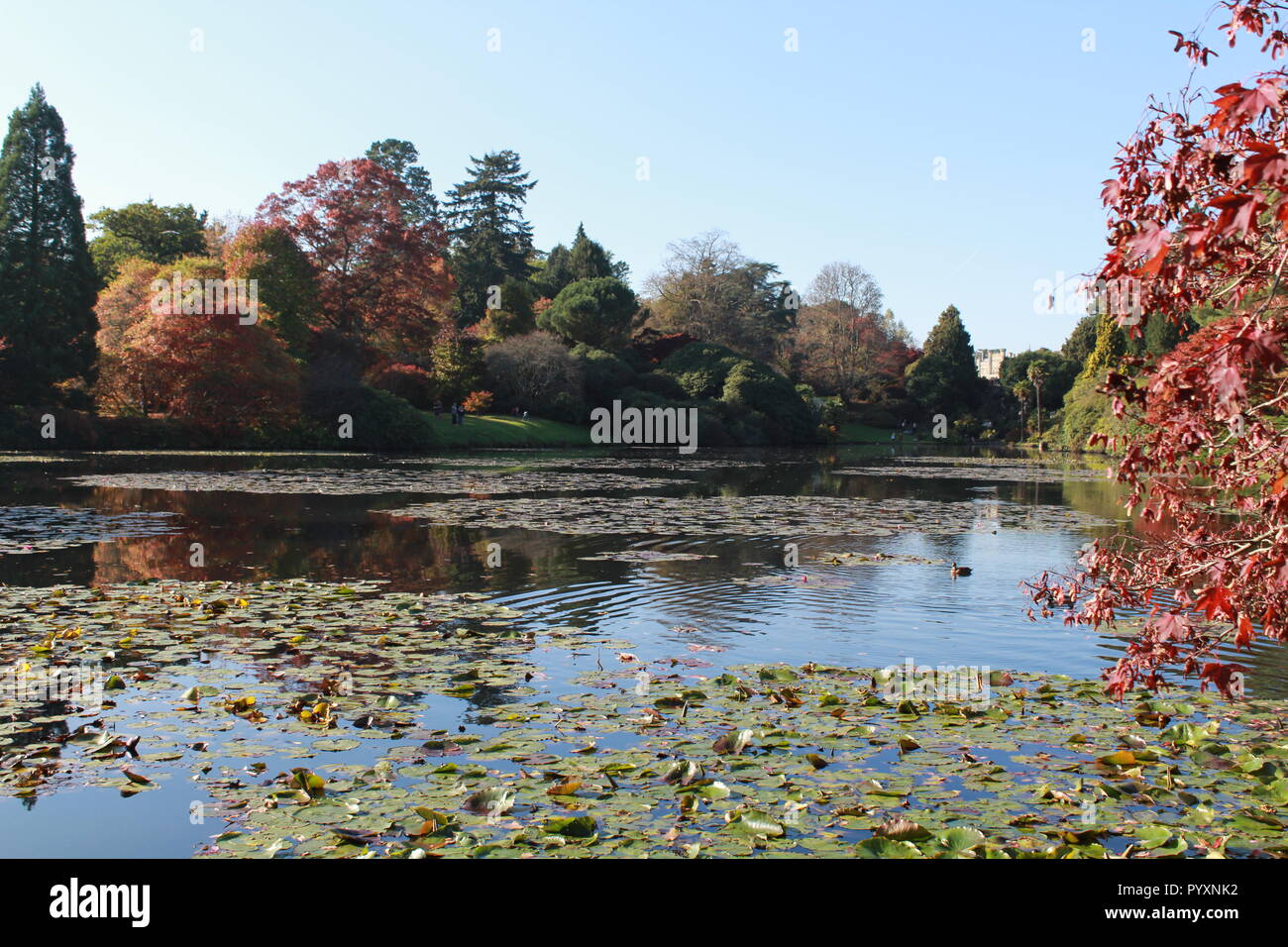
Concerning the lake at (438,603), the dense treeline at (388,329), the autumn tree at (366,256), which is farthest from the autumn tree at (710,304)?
the lake at (438,603)

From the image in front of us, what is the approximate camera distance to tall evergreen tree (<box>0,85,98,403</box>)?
123 feet

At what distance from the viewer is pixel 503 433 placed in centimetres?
4972

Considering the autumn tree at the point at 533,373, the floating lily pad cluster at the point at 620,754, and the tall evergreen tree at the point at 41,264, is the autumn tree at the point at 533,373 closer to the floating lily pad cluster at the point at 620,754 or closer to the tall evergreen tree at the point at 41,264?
the tall evergreen tree at the point at 41,264

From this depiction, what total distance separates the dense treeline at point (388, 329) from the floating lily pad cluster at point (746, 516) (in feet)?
79.7

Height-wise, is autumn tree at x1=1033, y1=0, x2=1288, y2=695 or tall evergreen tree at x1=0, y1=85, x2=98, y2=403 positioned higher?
tall evergreen tree at x1=0, y1=85, x2=98, y2=403

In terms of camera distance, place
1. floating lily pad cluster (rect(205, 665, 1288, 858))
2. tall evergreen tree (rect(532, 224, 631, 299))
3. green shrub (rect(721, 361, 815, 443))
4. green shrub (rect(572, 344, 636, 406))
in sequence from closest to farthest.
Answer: floating lily pad cluster (rect(205, 665, 1288, 858)) → green shrub (rect(572, 344, 636, 406)) → green shrub (rect(721, 361, 815, 443)) → tall evergreen tree (rect(532, 224, 631, 299))

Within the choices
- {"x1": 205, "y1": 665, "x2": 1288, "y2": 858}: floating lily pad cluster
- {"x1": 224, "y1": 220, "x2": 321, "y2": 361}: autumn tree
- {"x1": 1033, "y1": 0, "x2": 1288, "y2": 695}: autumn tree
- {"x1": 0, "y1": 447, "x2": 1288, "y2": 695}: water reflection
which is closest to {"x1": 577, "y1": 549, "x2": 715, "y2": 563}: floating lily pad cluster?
{"x1": 0, "y1": 447, "x2": 1288, "y2": 695}: water reflection

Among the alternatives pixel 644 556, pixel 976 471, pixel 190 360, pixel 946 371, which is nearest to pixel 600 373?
pixel 190 360

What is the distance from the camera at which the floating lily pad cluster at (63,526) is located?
14.5 m

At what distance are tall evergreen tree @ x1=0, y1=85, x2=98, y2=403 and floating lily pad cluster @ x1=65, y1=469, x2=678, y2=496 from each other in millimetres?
13806

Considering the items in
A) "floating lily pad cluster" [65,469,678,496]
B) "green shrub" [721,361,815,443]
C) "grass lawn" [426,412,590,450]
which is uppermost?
"green shrub" [721,361,815,443]

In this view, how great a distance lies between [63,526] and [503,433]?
1318 inches

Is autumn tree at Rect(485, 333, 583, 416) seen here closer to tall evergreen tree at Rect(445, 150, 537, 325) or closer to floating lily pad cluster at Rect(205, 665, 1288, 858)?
tall evergreen tree at Rect(445, 150, 537, 325)
